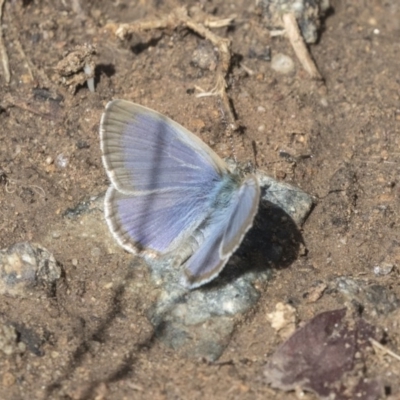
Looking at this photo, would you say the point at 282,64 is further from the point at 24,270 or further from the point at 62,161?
the point at 24,270


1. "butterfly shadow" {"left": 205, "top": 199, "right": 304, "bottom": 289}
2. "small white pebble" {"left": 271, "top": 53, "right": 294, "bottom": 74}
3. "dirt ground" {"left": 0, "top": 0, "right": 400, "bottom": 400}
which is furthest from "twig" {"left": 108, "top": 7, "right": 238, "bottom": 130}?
"butterfly shadow" {"left": 205, "top": 199, "right": 304, "bottom": 289}

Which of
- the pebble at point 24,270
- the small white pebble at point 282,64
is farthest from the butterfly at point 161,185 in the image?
the small white pebble at point 282,64

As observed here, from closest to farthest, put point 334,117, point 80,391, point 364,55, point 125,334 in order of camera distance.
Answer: point 80,391 → point 125,334 → point 334,117 → point 364,55

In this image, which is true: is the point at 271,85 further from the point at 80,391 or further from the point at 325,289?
the point at 80,391

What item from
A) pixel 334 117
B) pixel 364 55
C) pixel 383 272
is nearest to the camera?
pixel 383 272

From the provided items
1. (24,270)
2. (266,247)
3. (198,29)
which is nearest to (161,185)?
(266,247)

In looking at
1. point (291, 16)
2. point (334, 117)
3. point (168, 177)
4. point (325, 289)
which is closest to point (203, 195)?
point (168, 177)

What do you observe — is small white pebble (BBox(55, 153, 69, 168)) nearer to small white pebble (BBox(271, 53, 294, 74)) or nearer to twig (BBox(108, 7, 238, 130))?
twig (BBox(108, 7, 238, 130))
